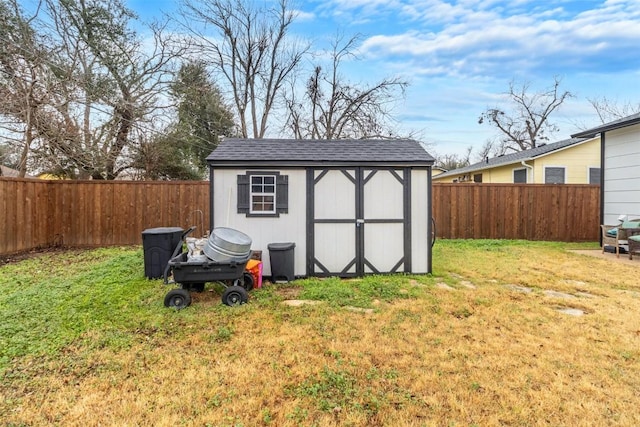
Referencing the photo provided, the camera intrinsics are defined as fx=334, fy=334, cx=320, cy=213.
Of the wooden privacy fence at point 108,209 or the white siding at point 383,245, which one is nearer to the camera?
the white siding at point 383,245

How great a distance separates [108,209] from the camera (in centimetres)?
885

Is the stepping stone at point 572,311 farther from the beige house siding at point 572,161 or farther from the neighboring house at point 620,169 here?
the beige house siding at point 572,161

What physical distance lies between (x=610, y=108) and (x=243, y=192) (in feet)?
84.4

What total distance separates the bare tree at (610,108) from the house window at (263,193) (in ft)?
81.8

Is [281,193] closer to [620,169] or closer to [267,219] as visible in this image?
[267,219]

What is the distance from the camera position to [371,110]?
1526cm

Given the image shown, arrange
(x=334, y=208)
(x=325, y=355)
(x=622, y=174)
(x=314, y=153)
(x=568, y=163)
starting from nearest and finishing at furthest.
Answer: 1. (x=325, y=355)
2. (x=334, y=208)
3. (x=314, y=153)
4. (x=622, y=174)
5. (x=568, y=163)

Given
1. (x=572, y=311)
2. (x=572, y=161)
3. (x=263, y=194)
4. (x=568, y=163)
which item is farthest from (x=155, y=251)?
(x=572, y=161)

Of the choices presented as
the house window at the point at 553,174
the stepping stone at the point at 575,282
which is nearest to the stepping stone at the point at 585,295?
the stepping stone at the point at 575,282

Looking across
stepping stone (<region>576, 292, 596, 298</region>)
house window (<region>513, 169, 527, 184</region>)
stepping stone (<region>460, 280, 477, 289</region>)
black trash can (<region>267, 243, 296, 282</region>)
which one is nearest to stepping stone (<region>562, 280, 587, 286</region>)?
stepping stone (<region>576, 292, 596, 298</region>)

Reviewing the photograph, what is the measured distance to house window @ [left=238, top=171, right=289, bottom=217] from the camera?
18.6 ft

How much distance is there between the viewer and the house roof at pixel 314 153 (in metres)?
5.67

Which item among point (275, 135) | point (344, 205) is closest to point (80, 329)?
point (344, 205)

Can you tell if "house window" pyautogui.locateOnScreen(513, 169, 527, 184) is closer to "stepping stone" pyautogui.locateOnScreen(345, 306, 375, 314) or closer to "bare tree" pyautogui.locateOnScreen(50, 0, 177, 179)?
"stepping stone" pyautogui.locateOnScreen(345, 306, 375, 314)
